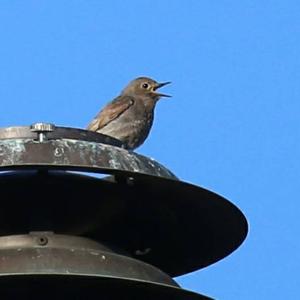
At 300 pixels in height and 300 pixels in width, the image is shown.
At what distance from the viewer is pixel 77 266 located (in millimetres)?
4391

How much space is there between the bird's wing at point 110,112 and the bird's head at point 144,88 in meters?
0.35

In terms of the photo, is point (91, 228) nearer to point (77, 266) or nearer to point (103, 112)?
point (77, 266)

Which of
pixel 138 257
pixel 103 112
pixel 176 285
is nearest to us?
pixel 176 285

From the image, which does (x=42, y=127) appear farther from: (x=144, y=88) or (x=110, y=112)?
(x=144, y=88)

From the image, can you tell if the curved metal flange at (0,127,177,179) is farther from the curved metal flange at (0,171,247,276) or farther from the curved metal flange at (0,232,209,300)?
the curved metal flange at (0,232,209,300)

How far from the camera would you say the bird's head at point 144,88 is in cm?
1477

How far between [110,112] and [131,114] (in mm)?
332

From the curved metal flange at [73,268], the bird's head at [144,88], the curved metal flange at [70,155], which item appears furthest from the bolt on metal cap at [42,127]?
the bird's head at [144,88]

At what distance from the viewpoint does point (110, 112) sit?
1375 cm

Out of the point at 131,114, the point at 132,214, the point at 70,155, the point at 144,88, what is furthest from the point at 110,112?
the point at 70,155

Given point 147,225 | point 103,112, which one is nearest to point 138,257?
point 147,225

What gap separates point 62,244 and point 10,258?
0.24 meters

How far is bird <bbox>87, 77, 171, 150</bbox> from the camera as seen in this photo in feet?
44.0

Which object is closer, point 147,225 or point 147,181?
point 147,181
